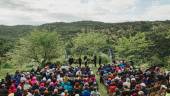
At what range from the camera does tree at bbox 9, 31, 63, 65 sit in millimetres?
73250

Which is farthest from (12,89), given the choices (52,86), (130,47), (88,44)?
(88,44)

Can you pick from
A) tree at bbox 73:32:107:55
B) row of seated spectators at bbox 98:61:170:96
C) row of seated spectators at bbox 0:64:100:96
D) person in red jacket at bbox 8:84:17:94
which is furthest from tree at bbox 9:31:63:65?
person in red jacket at bbox 8:84:17:94

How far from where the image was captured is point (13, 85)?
103ft

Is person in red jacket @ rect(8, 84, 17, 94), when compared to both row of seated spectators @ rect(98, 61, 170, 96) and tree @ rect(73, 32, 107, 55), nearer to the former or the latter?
row of seated spectators @ rect(98, 61, 170, 96)

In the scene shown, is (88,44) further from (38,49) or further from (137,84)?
(137,84)

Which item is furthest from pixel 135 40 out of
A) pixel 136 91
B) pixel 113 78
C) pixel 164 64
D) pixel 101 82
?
pixel 136 91

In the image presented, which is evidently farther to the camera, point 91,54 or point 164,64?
point 91,54

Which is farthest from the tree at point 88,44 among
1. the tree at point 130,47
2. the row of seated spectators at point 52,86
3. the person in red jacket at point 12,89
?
the person in red jacket at point 12,89

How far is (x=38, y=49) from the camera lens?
73.9m

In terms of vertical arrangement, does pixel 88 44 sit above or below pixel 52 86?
below

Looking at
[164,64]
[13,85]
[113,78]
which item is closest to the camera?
[13,85]

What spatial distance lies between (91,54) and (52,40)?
1426cm

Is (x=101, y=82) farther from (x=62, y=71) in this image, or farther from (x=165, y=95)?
(x=165, y=95)

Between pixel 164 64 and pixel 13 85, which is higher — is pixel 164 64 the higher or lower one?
the lower one
